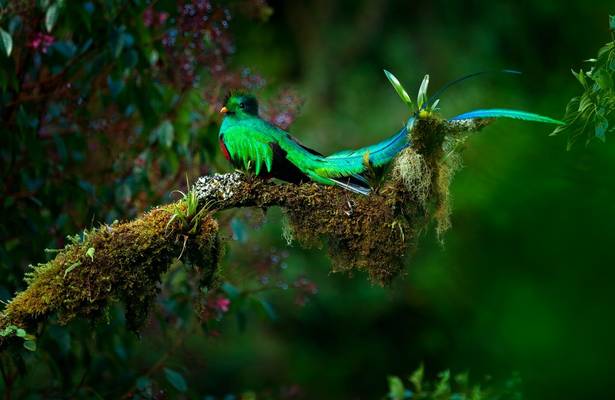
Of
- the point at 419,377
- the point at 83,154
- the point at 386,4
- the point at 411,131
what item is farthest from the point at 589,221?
the point at 386,4

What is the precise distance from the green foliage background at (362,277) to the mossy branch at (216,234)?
15 centimetres

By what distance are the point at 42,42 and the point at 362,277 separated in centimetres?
573

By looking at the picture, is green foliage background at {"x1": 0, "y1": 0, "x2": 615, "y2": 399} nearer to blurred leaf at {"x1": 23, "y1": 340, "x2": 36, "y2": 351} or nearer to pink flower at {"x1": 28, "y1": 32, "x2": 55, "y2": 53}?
pink flower at {"x1": 28, "y1": 32, "x2": 55, "y2": 53}

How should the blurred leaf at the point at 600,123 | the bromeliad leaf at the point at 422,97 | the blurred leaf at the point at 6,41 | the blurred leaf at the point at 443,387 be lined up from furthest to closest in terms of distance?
1. the blurred leaf at the point at 443,387
2. the blurred leaf at the point at 6,41
3. the bromeliad leaf at the point at 422,97
4. the blurred leaf at the point at 600,123

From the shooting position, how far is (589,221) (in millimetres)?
726

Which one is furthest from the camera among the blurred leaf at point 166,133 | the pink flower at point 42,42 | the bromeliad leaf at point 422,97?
the blurred leaf at point 166,133

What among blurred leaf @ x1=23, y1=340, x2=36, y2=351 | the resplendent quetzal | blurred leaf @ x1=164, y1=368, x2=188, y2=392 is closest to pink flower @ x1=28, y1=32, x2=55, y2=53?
the resplendent quetzal

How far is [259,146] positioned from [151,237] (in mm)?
437

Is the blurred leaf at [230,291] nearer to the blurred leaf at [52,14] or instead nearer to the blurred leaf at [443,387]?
the blurred leaf at [443,387]

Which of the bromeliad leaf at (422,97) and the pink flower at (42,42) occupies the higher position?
the pink flower at (42,42)

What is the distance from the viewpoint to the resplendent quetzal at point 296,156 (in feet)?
8.55

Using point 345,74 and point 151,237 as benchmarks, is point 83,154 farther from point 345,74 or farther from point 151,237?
point 345,74

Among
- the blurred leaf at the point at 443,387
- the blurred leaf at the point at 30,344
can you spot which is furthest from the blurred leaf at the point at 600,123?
the blurred leaf at the point at 30,344

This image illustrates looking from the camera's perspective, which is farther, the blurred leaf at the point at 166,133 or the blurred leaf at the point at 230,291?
the blurred leaf at the point at 230,291
